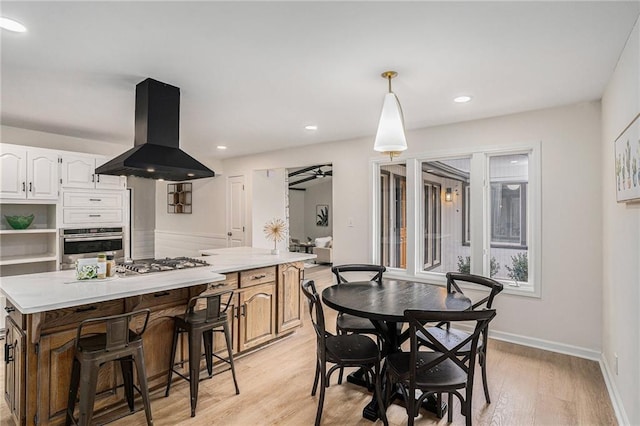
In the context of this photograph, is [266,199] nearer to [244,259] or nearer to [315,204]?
[244,259]

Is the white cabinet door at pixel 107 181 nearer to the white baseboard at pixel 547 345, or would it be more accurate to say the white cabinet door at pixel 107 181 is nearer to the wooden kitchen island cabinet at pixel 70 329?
the wooden kitchen island cabinet at pixel 70 329

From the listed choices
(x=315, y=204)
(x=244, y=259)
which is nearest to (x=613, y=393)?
(x=244, y=259)

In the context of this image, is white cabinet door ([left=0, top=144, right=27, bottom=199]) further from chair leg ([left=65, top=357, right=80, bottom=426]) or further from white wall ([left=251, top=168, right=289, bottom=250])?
white wall ([left=251, top=168, right=289, bottom=250])

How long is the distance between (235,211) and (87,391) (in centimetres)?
473

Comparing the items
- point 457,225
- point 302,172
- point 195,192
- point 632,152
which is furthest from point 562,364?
point 302,172

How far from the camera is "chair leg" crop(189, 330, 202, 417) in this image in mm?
2451

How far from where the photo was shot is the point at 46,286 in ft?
7.84

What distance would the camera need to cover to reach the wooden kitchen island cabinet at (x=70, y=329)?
6.90ft

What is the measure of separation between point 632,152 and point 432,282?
8.80 feet

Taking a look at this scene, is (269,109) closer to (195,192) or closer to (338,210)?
(338,210)

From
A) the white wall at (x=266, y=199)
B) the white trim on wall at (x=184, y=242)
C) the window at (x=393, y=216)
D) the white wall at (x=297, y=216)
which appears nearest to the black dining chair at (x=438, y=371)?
the window at (x=393, y=216)

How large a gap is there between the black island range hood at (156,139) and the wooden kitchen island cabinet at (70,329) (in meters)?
0.87

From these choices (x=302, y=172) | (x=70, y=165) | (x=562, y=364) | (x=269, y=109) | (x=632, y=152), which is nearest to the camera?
(x=632, y=152)

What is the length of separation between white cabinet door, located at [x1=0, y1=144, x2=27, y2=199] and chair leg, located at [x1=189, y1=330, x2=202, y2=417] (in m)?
2.94
